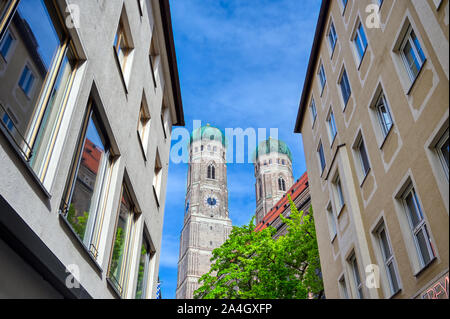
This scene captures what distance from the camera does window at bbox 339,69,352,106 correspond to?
13502mm

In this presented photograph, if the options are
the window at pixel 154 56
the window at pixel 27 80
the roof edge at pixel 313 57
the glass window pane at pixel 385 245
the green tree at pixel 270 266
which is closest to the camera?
the window at pixel 27 80

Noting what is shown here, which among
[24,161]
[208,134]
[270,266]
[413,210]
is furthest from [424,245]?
[208,134]

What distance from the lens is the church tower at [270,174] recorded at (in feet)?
356

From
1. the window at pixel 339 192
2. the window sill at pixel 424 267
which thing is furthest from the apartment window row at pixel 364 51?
the window sill at pixel 424 267

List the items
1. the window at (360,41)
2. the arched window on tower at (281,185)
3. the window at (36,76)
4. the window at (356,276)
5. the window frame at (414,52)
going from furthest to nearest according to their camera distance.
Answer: the arched window on tower at (281,185) < the window at (356,276) < the window at (360,41) < the window frame at (414,52) < the window at (36,76)

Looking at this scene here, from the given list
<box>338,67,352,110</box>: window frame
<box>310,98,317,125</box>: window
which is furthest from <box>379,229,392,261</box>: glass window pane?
<box>310,98,317,125</box>: window

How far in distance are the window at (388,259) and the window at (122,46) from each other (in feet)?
25.1

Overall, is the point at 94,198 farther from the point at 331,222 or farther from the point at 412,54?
the point at 331,222

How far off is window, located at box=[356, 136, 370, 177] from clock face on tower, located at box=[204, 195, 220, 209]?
98.6 m

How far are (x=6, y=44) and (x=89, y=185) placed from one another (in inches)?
147

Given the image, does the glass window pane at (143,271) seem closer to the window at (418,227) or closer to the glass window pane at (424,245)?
the window at (418,227)

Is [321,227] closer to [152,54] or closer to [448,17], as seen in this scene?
[152,54]

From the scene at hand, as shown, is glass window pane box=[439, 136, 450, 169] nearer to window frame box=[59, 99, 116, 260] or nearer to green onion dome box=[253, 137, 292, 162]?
window frame box=[59, 99, 116, 260]

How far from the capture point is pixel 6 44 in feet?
16.3
